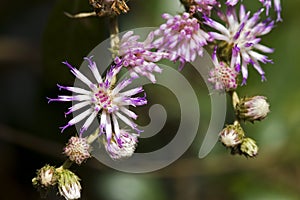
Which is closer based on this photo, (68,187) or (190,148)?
(68,187)

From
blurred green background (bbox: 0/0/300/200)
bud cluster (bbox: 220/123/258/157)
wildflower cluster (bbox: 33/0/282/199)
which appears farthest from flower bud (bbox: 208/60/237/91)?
blurred green background (bbox: 0/0/300/200)

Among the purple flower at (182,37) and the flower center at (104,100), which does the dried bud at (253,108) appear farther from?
the flower center at (104,100)

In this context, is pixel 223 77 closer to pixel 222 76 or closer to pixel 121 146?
pixel 222 76

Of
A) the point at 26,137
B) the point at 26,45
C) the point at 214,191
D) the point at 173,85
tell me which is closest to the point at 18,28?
the point at 26,45

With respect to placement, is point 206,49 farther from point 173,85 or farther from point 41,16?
point 41,16

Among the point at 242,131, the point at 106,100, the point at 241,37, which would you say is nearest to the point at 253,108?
the point at 242,131

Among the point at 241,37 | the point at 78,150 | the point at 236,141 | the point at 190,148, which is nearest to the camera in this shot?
the point at 78,150

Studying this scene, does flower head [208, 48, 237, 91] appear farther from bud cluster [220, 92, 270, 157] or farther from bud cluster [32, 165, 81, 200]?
bud cluster [32, 165, 81, 200]
